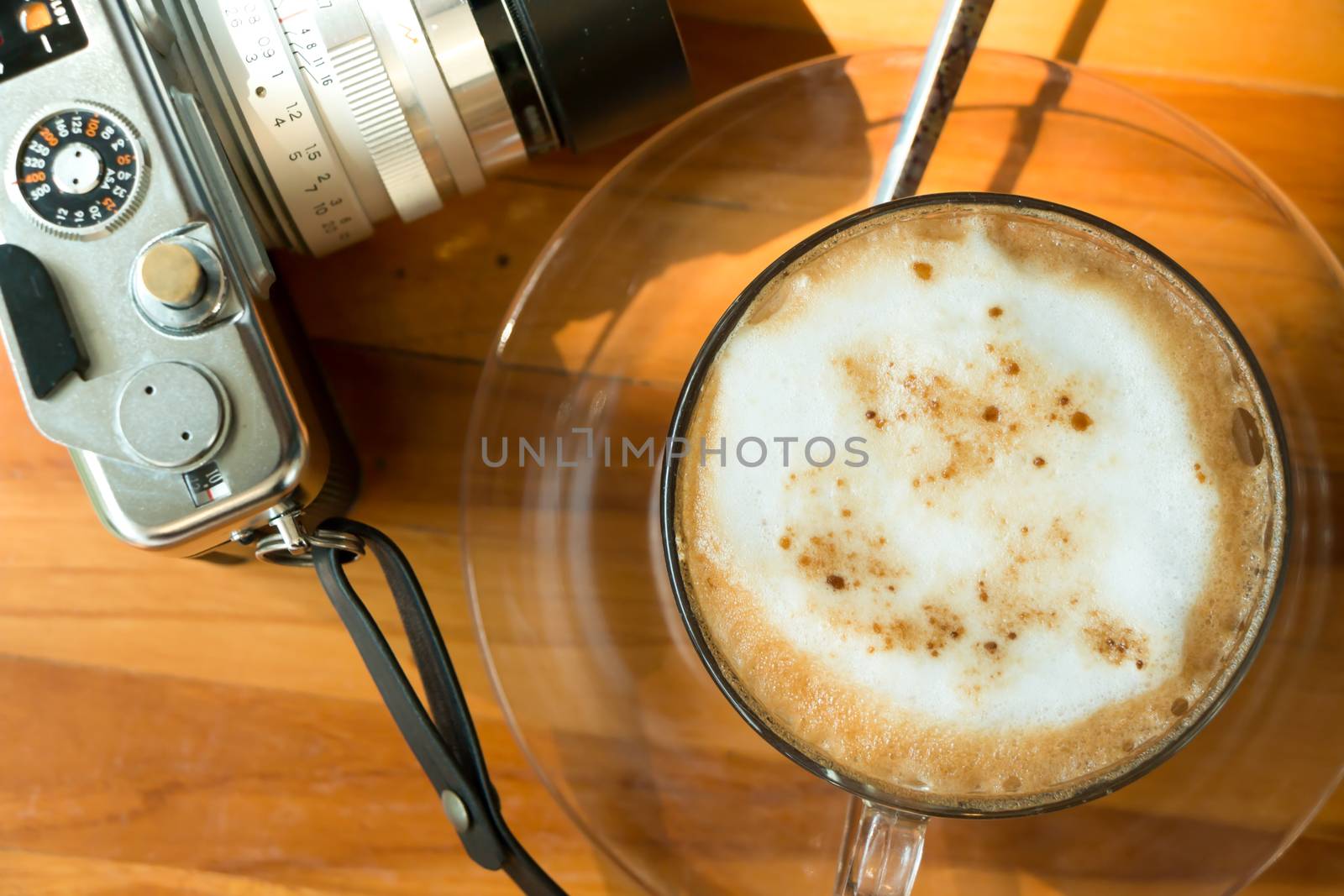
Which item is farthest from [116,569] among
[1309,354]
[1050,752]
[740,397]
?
[1309,354]

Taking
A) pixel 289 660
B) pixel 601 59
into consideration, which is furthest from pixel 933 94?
pixel 289 660

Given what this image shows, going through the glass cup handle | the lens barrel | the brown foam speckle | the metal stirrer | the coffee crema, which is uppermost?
the lens barrel

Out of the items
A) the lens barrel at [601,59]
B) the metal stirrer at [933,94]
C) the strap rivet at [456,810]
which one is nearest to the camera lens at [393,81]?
the lens barrel at [601,59]

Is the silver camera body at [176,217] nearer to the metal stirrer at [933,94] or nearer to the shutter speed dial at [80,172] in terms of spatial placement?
the shutter speed dial at [80,172]

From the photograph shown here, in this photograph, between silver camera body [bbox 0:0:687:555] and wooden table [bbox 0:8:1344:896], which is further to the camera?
wooden table [bbox 0:8:1344:896]

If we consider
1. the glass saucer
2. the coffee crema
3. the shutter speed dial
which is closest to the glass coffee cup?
the coffee crema

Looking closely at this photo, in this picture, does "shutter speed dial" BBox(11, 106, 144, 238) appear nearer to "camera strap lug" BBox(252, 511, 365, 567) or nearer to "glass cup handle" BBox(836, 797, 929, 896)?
"camera strap lug" BBox(252, 511, 365, 567)
